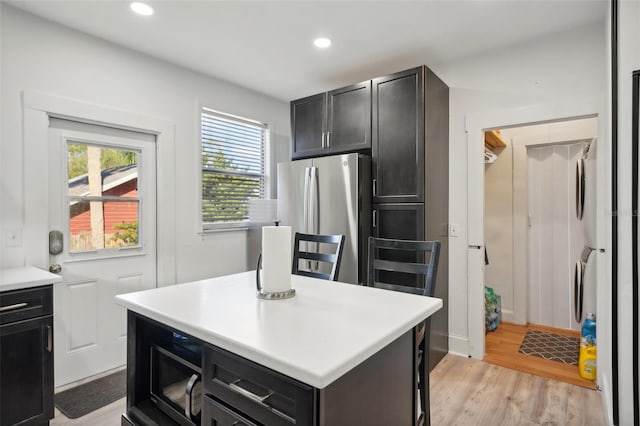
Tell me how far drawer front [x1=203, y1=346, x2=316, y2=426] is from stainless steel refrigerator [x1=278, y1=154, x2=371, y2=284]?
1.93 metres

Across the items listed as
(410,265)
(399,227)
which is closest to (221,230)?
(399,227)

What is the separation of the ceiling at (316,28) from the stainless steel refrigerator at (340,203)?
928 millimetres

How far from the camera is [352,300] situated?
1.42 metres

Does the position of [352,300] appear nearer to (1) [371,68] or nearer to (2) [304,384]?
(2) [304,384]

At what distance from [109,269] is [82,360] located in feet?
2.27

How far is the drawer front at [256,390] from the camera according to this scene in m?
0.86

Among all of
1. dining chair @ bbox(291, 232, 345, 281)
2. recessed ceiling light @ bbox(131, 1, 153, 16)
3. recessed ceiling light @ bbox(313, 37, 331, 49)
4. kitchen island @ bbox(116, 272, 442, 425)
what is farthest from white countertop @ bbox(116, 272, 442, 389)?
recessed ceiling light @ bbox(313, 37, 331, 49)

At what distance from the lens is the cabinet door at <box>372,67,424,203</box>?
9.14 ft

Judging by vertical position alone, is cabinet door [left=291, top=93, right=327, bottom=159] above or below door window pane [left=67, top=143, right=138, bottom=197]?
above

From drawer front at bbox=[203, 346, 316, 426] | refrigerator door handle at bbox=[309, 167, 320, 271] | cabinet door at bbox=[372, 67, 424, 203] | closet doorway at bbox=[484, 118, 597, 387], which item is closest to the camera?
drawer front at bbox=[203, 346, 316, 426]

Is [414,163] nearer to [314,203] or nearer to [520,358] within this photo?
[314,203]

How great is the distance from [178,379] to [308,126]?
2690 mm

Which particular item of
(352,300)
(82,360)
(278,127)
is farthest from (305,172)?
(82,360)

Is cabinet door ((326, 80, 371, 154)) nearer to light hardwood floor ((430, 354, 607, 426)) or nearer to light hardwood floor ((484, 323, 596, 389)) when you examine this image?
light hardwood floor ((430, 354, 607, 426))
